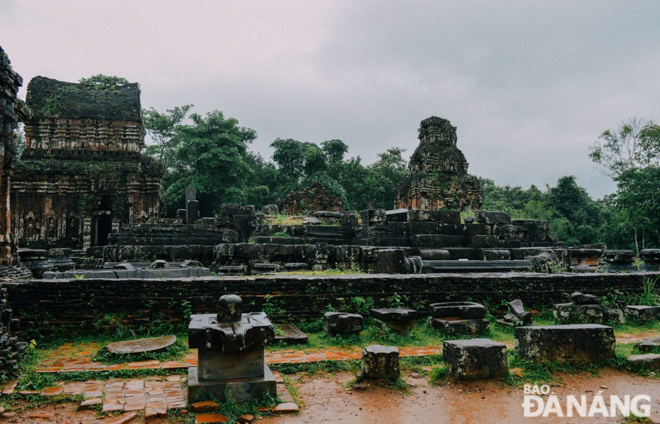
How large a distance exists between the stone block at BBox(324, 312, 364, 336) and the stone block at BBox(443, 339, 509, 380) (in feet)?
5.50

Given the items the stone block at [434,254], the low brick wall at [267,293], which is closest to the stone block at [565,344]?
the low brick wall at [267,293]

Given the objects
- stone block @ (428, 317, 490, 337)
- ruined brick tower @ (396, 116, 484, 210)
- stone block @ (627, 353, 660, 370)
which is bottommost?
stone block @ (627, 353, 660, 370)

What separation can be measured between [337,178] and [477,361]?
3105 centimetres

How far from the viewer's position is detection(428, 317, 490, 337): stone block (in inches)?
242

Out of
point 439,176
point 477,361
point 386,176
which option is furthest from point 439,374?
point 386,176

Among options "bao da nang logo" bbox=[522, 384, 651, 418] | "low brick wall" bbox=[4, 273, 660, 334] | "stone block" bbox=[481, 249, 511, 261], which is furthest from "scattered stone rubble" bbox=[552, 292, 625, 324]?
"stone block" bbox=[481, 249, 511, 261]

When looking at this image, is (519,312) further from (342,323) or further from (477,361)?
(342,323)

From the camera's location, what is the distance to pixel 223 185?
29172mm

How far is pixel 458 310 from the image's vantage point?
655cm

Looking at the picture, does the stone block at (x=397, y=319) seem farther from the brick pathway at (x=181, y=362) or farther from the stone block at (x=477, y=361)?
the stone block at (x=477, y=361)

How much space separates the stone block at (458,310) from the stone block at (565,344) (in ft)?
4.51

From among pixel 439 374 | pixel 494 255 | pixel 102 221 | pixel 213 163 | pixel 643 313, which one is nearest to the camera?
pixel 439 374

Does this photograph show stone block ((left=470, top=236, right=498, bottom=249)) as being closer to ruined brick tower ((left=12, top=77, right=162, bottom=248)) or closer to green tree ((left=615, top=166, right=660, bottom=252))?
green tree ((left=615, top=166, right=660, bottom=252))

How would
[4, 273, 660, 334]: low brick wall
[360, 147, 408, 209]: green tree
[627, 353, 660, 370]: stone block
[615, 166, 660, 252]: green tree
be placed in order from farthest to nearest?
[360, 147, 408, 209]: green tree, [615, 166, 660, 252]: green tree, [4, 273, 660, 334]: low brick wall, [627, 353, 660, 370]: stone block
